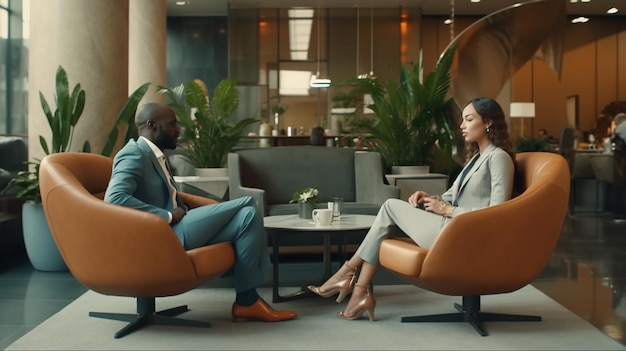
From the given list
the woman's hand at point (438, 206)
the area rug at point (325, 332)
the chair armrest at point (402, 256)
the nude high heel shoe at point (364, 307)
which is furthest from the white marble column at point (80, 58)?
the woman's hand at point (438, 206)

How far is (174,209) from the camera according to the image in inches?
146

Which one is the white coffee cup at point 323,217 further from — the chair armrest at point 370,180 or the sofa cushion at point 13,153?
the sofa cushion at point 13,153

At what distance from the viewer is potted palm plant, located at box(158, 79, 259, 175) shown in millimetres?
6988

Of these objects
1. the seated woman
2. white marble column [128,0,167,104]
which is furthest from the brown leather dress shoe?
white marble column [128,0,167,104]

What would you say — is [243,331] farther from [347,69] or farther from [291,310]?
[347,69]

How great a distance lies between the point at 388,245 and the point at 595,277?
233cm

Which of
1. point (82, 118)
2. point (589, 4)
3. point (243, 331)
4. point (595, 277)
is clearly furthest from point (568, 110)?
point (243, 331)

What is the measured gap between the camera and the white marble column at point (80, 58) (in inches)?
234

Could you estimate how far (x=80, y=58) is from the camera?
5.98m

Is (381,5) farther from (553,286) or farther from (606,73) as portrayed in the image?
(553,286)

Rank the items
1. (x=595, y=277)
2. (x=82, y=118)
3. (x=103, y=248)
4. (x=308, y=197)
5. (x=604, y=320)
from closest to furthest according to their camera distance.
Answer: (x=103, y=248), (x=604, y=320), (x=308, y=197), (x=595, y=277), (x=82, y=118)

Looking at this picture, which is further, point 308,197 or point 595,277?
point 595,277

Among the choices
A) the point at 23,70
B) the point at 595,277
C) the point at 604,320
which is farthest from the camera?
the point at 23,70

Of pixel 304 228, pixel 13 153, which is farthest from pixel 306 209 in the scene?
pixel 13 153
